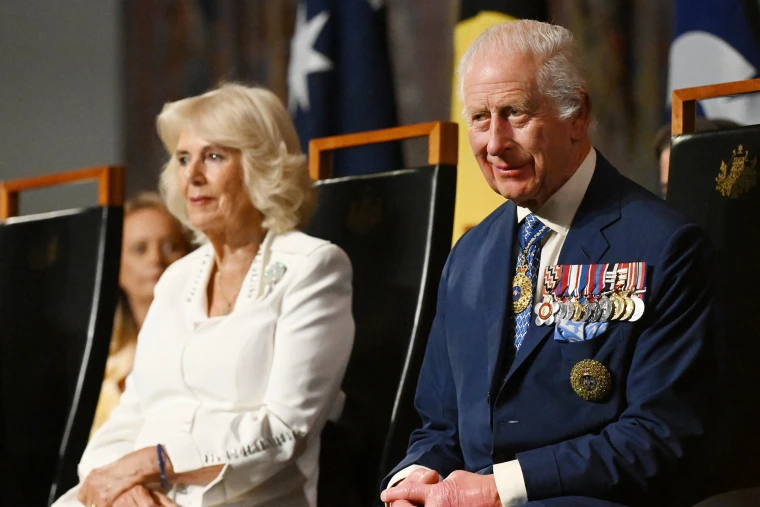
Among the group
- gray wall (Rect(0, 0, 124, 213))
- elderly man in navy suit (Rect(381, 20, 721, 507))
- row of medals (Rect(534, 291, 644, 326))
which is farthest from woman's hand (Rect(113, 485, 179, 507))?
gray wall (Rect(0, 0, 124, 213))

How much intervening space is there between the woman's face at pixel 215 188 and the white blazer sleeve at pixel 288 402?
9.4 inches

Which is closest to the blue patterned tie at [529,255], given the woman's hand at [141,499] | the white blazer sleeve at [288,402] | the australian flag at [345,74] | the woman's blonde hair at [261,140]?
the white blazer sleeve at [288,402]

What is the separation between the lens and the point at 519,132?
63.1 inches

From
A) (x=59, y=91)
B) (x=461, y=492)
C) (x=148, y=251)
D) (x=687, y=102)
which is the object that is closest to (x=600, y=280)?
(x=461, y=492)

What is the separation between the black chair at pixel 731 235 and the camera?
1624 millimetres

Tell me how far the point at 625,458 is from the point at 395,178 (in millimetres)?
1051

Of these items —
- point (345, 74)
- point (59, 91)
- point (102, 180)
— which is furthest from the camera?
point (59, 91)

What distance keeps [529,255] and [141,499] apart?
1.01 meters

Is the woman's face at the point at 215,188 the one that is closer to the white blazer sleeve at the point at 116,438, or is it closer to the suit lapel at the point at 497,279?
the white blazer sleeve at the point at 116,438

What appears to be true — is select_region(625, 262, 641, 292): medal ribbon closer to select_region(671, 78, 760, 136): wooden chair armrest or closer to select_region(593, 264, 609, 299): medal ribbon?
select_region(593, 264, 609, 299): medal ribbon

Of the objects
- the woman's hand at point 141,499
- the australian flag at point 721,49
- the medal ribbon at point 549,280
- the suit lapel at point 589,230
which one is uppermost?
the australian flag at point 721,49

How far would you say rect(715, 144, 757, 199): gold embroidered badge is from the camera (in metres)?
1.76

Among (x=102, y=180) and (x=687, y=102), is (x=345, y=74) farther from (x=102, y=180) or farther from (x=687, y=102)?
(x=687, y=102)

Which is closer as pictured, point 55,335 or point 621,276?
point 621,276
